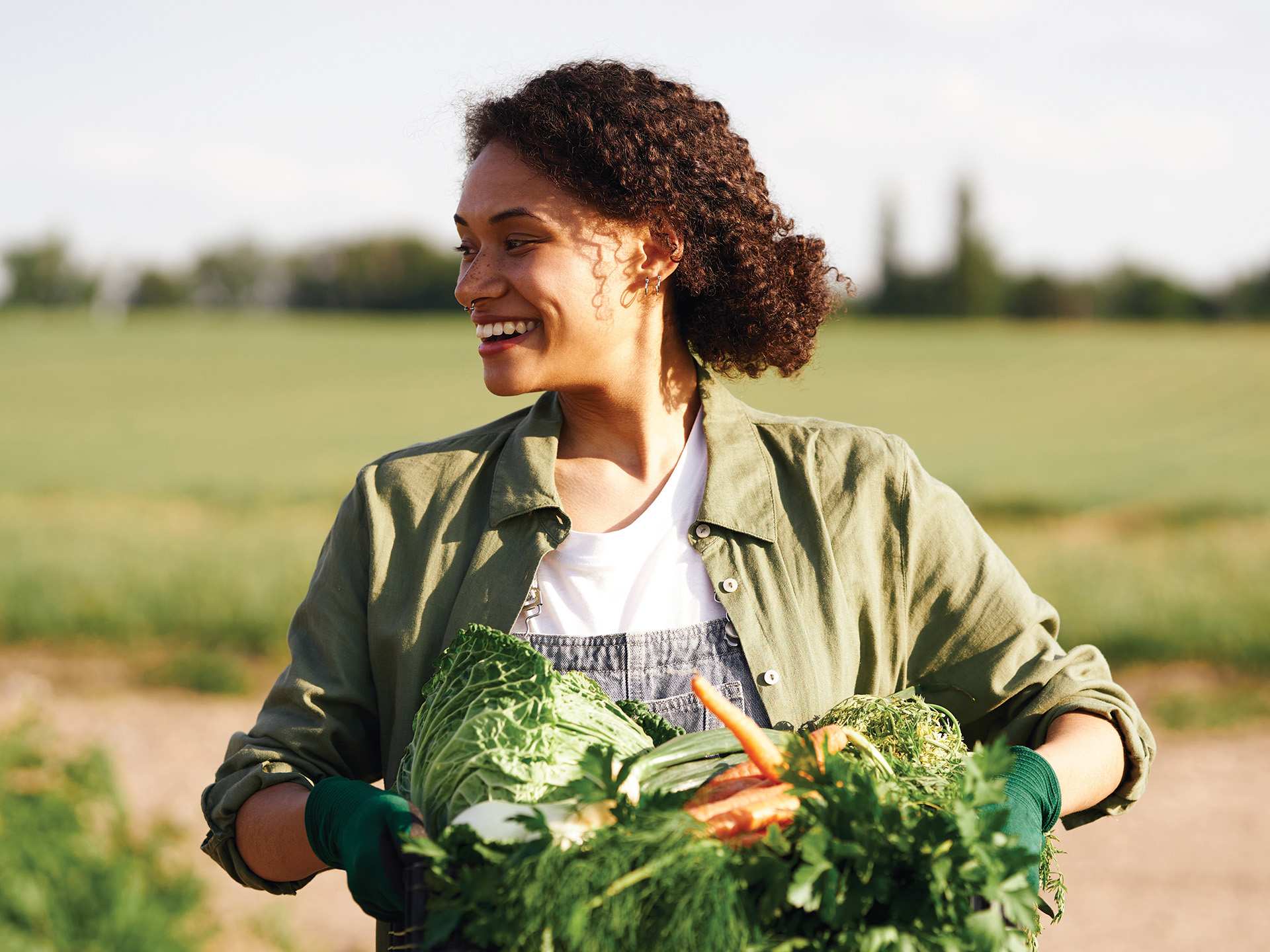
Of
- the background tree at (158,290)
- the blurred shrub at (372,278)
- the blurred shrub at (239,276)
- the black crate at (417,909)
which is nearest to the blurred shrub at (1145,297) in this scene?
the blurred shrub at (372,278)

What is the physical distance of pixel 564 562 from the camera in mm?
2453

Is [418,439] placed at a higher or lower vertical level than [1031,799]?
lower

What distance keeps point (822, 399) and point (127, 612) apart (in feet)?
57.1

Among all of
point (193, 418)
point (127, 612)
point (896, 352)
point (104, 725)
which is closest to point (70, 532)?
point (127, 612)

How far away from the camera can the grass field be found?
40.1 feet

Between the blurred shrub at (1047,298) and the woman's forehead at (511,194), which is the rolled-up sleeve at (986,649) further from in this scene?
the blurred shrub at (1047,298)

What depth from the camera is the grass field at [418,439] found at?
12219 mm

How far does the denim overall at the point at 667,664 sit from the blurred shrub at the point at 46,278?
55637 mm

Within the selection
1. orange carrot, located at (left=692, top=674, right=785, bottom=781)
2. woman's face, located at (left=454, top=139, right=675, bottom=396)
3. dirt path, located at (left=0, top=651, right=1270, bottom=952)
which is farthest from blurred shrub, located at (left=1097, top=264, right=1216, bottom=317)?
orange carrot, located at (left=692, top=674, right=785, bottom=781)

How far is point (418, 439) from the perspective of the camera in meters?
23.0

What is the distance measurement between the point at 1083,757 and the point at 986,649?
0.28 metres

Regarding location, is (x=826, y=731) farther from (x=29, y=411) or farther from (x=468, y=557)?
(x=29, y=411)

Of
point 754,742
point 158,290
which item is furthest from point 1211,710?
point 158,290

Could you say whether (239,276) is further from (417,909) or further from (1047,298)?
(417,909)
